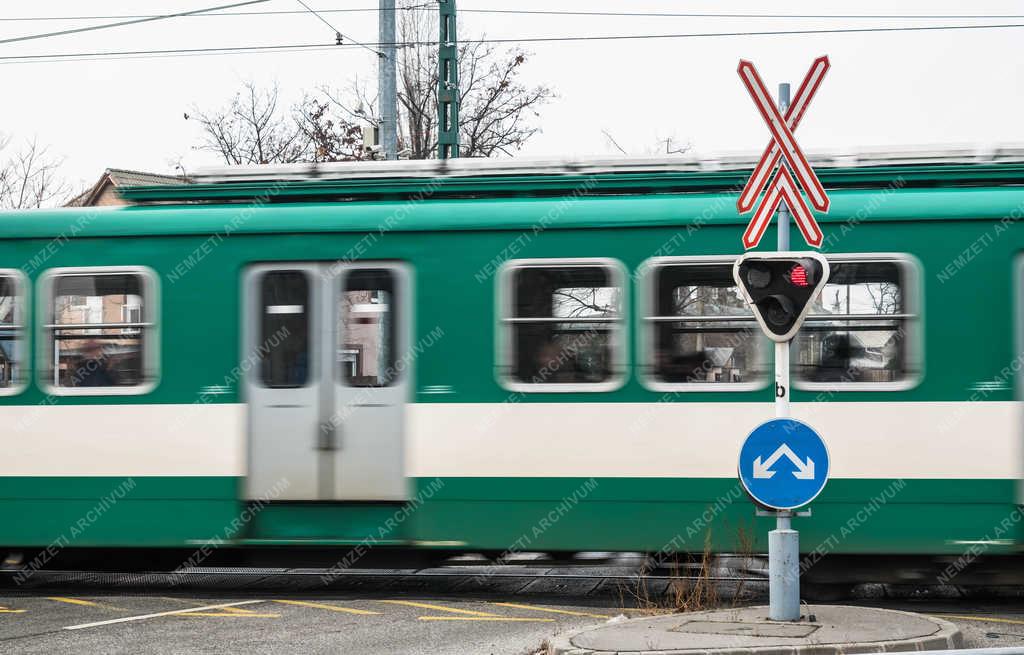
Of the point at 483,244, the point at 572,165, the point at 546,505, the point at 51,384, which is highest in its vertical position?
the point at 572,165

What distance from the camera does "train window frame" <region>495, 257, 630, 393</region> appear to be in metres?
10.5

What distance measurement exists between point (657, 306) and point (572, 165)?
1.53 metres

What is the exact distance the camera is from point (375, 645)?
8922 mm

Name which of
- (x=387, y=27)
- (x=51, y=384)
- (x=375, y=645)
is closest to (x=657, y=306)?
(x=375, y=645)

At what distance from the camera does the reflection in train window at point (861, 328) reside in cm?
1023

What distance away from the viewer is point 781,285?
8.39m

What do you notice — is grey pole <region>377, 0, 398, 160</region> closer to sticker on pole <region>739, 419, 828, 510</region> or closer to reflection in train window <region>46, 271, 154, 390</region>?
reflection in train window <region>46, 271, 154, 390</region>

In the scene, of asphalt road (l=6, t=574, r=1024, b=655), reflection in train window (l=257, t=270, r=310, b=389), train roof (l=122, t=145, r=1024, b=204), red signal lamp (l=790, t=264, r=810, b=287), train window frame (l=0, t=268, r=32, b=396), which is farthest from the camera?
train window frame (l=0, t=268, r=32, b=396)

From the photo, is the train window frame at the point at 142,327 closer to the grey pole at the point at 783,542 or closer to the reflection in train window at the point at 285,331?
the reflection in train window at the point at 285,331

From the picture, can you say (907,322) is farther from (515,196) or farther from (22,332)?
(22,332)

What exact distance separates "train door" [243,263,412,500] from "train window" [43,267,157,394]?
2.90 ft

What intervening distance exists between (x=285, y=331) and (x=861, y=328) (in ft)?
15.0

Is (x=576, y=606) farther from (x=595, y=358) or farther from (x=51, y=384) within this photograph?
(x=51, y=384)

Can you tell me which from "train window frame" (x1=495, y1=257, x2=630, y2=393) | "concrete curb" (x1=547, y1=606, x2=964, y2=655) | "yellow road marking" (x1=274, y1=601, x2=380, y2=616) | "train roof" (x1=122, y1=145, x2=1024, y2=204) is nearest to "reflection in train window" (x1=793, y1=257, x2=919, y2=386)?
"train roof" (x1=122, y1=145, x2=1024, y2=204)
